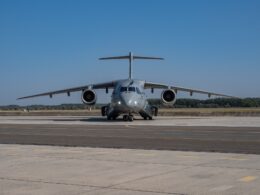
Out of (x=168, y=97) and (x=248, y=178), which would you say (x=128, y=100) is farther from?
(x=248, y=178)

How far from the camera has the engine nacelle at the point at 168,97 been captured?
37.2 m

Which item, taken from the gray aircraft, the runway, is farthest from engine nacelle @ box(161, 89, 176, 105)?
the runway

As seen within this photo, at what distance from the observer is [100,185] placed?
24.7 feet

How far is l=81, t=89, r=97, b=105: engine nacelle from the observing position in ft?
121

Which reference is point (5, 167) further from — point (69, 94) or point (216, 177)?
→ point (69, 94)

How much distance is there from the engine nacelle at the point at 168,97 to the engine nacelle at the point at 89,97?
5.18 m

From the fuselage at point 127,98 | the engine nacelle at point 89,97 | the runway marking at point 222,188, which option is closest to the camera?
the runway marking at point 222,188

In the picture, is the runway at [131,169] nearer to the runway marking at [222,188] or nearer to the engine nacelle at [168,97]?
the runway marking at [222,188]

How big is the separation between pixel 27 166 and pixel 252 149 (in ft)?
19.9

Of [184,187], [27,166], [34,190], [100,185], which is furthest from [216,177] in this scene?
[27,166]

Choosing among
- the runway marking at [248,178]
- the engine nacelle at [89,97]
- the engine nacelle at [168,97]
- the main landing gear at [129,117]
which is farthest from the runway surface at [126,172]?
the engine nacelle at [168,97]

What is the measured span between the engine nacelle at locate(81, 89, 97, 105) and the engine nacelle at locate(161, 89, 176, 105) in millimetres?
5179

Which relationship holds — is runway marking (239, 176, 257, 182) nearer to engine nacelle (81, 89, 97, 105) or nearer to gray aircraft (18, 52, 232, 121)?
gray aircraft (18, 52, 232, 121)

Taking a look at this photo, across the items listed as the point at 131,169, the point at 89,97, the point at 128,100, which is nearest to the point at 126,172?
the point at 131,169
